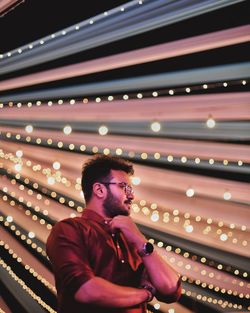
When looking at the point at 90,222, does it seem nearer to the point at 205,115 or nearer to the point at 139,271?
the point at 139,271

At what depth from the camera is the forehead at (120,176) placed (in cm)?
188

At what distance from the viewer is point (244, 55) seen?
4043 mm

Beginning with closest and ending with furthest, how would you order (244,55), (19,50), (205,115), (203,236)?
(205,115), (19,50), (244,55), (203,236)

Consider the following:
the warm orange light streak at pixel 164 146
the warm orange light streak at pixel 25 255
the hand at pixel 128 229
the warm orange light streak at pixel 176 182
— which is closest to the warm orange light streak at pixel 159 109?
the warm orange light streak at pixel 164 146

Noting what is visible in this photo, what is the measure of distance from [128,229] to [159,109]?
1.49 m

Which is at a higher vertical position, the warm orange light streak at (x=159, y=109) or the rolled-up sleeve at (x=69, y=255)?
the warm orange light streak at (x=159, y=109)

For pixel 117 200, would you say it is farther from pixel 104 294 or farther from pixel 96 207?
pixel 104 294

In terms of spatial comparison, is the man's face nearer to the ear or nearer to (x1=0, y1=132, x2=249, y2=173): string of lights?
the ear

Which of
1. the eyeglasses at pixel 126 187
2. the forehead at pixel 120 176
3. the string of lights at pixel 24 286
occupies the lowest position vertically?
the string of lights at pixel 24 286

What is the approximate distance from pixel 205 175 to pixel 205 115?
0.88 metres

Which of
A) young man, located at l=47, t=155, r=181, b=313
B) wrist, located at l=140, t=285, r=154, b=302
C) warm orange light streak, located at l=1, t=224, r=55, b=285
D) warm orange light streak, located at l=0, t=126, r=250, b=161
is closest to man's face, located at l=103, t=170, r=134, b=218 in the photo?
young man, located at l=47, t=155, r=181, b=313

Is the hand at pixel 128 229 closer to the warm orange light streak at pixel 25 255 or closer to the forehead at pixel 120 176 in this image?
the forehead at pixel 120 176

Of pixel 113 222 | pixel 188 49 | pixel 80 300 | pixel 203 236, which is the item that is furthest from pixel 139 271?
pixel 203 236

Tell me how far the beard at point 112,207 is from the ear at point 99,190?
2cm
